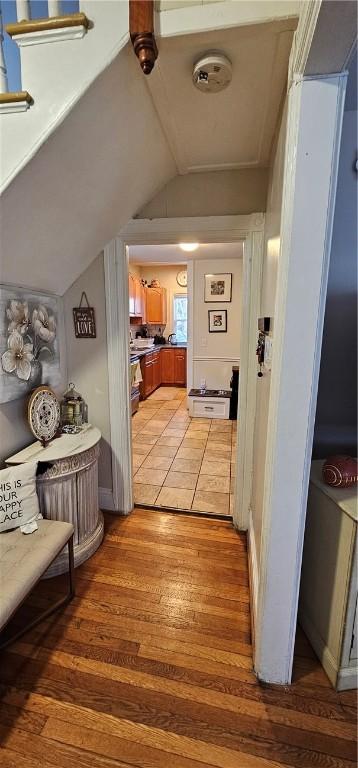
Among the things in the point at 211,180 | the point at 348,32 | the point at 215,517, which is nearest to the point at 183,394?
the point at 215,517

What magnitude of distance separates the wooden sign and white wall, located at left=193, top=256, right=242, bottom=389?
9.54 feet

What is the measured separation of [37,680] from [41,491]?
2.53 ft

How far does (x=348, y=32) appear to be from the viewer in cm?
75

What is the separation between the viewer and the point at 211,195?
6.32 ft

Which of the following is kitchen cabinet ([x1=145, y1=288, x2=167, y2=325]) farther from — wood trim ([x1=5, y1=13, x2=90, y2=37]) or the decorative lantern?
wood trim ([x1=5, y1=13, x2=90, y2=37])

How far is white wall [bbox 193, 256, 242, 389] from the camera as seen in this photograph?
468 centimetres

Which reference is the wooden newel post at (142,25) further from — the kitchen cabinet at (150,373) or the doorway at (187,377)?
the kitchen cabinet at (150,373)

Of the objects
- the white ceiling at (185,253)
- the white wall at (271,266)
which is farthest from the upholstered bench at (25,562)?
the white ceiling at (185,253)

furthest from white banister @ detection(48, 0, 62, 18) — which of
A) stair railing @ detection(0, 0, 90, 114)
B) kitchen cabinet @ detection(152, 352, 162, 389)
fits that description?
kitchen cabinet @ detection(152, 352, 162, 389)

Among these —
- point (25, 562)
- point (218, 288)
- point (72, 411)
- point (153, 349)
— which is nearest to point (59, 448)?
point (72, 411)

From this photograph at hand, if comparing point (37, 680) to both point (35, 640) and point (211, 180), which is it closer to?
point (35, 640)

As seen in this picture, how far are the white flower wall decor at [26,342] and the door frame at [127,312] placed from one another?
36 cm

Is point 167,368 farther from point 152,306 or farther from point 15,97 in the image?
point 15,97

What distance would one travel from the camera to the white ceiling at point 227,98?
108cm
